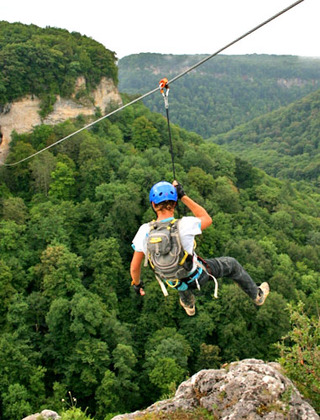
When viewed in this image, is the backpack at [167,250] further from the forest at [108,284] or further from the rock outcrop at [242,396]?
the forest at [108,284]

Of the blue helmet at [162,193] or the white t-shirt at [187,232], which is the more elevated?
the blue helmet at [162,193]

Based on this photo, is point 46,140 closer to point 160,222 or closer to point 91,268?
point 91,268

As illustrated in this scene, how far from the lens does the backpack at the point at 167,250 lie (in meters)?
5.11

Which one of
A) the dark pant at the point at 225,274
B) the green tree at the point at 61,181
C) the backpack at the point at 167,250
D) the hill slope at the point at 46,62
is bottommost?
the green tree at the point at 61,181

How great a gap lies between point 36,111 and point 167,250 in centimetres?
3875

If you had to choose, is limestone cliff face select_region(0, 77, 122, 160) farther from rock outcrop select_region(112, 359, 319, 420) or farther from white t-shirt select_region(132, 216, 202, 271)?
white t-shirt select_region(132, 216, 202, 271)

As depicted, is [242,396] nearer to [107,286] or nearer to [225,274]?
[225,274]

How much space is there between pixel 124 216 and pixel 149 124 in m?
21.2

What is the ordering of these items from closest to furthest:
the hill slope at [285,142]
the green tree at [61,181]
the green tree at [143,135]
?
the green tree at [61,181], the green tree at [143,135], the hill slope at [285,142]

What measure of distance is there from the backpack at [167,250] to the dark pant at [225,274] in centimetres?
70

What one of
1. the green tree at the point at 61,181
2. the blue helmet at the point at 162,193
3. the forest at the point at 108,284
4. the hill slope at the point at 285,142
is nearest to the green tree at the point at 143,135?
the forest at the point at 108,284

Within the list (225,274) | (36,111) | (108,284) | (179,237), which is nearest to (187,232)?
(179,237)

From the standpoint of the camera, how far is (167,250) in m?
5.14

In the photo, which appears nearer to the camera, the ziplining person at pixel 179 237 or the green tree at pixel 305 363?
the ziplining person at pixel 179 237
